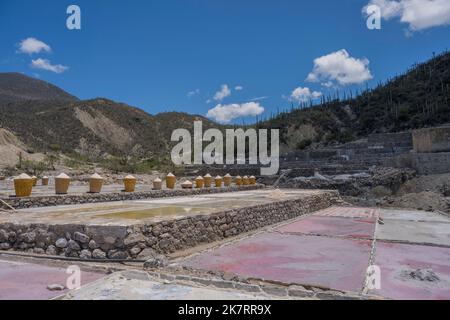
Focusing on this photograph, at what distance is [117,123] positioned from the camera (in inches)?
2200

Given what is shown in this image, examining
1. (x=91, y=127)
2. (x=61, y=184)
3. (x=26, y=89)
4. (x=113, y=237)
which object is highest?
(x=26, y=89)

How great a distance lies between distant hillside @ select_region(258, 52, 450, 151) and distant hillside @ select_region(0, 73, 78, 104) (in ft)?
167

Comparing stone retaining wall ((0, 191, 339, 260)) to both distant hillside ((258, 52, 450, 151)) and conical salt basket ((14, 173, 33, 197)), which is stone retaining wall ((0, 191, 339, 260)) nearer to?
conical salt basket ((14, 173, 33, 197))

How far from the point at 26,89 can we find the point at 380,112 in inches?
2914

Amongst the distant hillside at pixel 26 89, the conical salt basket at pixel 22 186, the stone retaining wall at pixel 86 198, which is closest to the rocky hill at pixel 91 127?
the distant hillside at pixel 26 89

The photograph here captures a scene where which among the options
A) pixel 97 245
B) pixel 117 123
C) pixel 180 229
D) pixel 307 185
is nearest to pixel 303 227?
pixel 180 229

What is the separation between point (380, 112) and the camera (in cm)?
4822

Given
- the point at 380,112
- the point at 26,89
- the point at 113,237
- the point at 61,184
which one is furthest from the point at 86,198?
the point at 26,89

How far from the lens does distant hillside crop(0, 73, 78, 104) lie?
76.8 metres

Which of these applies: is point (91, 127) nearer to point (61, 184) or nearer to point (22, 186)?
point (61, 184)

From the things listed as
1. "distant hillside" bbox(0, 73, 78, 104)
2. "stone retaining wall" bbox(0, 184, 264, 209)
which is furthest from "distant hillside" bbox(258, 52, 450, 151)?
"distant hillside" bbox(0, 73, 78, 104)

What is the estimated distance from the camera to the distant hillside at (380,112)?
140ft

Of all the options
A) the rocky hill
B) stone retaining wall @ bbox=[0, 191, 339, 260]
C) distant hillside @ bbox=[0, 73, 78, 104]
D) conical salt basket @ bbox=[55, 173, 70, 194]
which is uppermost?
distant hillside @ bbox=[0, 73, 78, 104]

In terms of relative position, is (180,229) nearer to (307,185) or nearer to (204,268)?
(204,268)
